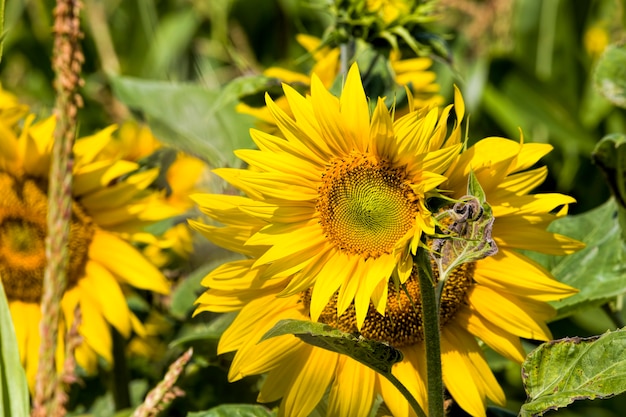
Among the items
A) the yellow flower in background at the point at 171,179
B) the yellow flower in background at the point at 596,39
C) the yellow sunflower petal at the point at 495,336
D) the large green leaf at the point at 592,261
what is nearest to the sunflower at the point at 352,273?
the yellow sunflower petal at the point at 495,336

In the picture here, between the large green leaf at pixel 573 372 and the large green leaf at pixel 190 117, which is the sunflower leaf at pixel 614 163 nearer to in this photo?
the large green leaf at pixel 573 372

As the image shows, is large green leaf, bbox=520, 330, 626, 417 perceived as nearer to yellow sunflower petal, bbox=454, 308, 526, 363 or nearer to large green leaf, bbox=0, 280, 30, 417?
yellow sunflower petal, bbox=454, 308, 526, 363

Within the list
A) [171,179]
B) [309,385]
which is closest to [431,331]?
[309,385]

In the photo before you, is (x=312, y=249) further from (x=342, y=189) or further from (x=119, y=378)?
(x=119, y=378)

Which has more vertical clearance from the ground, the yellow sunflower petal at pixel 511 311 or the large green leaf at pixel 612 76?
the large green leaf at pixel 612 76

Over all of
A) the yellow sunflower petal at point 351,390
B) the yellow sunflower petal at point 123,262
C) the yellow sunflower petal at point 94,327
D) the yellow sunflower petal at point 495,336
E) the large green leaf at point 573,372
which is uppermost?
the large green leaf at point 573,372

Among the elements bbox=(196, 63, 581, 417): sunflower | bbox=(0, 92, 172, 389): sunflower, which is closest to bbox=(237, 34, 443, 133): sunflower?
bbox=(0, 92, 172, 389): sunflower
